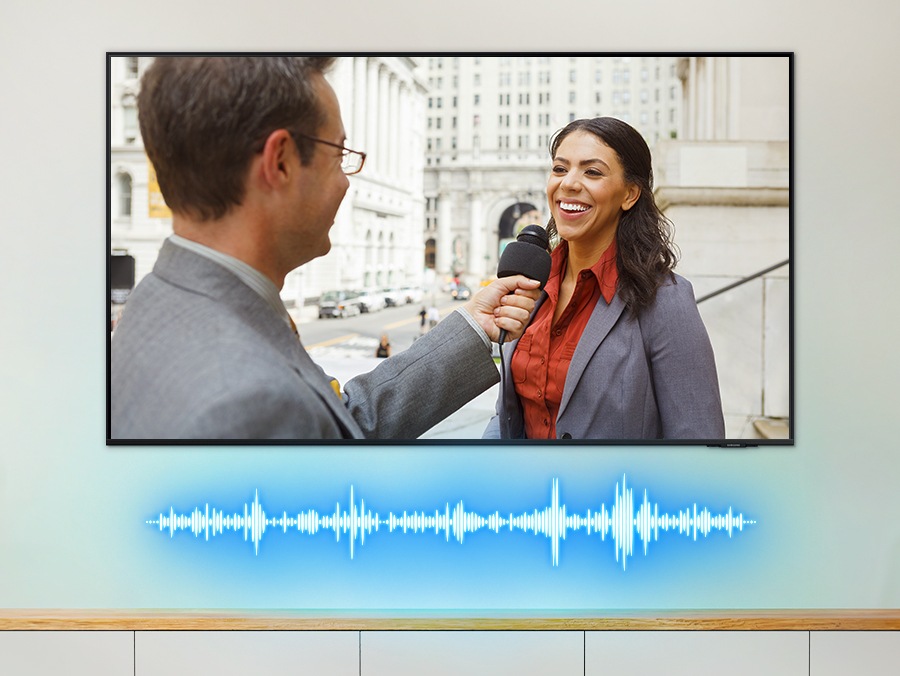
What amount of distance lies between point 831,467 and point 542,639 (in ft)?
3.44

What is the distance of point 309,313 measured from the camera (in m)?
2.66

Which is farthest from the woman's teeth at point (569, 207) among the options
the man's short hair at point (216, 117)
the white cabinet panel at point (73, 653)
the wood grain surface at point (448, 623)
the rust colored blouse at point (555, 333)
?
the white cabinet panel at point (73, 653)

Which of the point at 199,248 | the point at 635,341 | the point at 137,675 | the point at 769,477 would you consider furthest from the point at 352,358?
the point at 769,477

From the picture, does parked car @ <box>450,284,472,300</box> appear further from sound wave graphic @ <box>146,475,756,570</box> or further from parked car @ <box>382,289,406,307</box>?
sound wave graphic @ <box>146,475,756,570</box>

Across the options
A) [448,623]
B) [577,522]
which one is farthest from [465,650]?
[577,522]

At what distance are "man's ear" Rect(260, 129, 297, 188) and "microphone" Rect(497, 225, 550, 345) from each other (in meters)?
0.70

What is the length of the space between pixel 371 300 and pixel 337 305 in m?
0.11

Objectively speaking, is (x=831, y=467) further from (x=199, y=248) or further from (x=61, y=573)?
(x=61, y=573)

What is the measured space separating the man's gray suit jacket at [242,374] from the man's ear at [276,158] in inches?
11.8

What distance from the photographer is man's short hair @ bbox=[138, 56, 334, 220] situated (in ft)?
8.39

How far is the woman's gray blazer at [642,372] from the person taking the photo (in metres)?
2.65

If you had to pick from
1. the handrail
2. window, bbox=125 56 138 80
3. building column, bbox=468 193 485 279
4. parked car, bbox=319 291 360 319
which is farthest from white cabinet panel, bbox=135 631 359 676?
window, bbox=125 56 138 80

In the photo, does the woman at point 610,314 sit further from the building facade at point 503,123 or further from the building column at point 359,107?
the building column at point 359,107

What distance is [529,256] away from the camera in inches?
106
